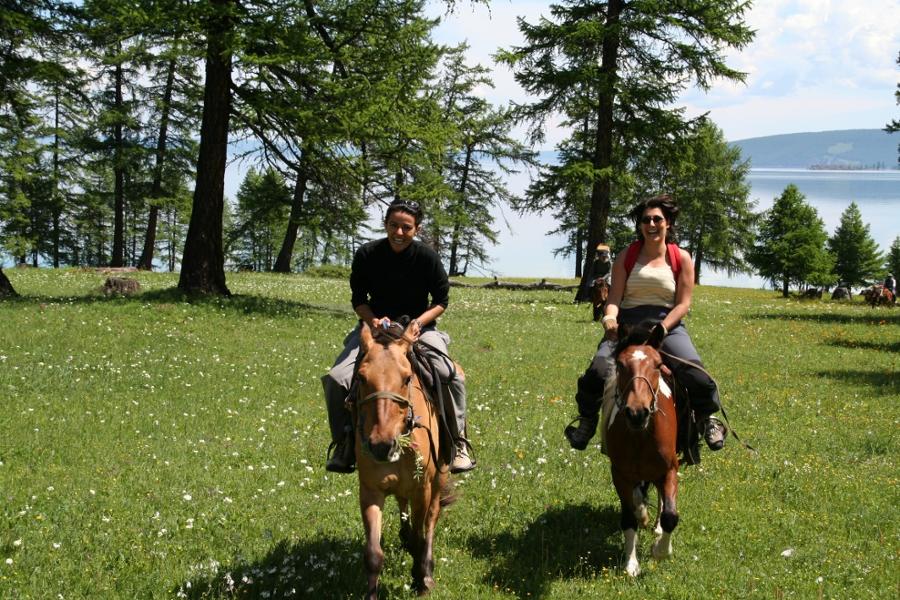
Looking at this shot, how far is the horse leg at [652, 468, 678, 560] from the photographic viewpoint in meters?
6.53

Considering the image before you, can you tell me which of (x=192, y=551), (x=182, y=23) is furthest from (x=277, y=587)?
(x=182, y=23)

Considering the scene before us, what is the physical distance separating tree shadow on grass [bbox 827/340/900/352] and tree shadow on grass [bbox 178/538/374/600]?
Result: 1919cm

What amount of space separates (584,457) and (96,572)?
622cm

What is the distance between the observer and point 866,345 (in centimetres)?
2177

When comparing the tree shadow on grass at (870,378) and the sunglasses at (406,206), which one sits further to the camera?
the tree shadow on grass at (870,378)

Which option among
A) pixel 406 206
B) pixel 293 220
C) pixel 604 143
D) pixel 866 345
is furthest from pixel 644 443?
pixel 293 220

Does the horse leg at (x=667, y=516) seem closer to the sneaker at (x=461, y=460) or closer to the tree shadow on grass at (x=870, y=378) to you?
the sneaker at (x=461, y=460)

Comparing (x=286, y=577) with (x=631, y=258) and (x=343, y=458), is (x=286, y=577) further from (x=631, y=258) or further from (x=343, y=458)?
(x=631, y=258)

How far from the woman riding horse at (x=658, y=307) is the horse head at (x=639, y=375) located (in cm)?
42

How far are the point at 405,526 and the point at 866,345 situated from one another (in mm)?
19643

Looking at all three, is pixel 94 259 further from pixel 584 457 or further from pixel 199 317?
pixel 584 457

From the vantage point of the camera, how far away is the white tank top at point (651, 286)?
7.34 metres

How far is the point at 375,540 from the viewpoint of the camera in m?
5.54

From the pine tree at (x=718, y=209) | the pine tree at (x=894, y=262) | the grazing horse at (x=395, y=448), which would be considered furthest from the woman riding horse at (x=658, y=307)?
the pine tree at (x=894, y=262)
